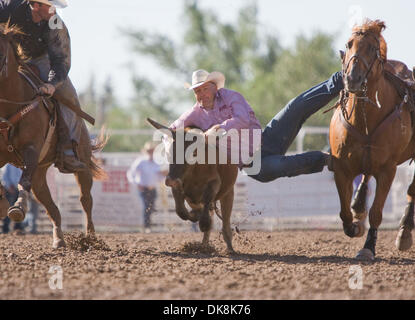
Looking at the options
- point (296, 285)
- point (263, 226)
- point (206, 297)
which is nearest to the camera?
point (206, 297)

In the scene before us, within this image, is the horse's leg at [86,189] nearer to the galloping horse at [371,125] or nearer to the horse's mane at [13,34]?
the horse's mane at [13,34]

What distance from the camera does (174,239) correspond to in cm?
1016

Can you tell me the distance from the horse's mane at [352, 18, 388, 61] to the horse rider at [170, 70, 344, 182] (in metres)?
1.03

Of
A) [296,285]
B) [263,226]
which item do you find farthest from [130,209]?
[296,285]

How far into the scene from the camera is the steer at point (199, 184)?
7000 millimetres

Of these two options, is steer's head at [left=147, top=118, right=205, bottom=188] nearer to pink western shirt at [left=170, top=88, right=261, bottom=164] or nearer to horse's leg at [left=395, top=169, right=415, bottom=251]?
pink western shirt at [left=170, top=88, right=261, bottom=164]

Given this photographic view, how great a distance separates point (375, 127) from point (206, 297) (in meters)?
2.83

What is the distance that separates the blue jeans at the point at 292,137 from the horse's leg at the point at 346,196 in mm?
543

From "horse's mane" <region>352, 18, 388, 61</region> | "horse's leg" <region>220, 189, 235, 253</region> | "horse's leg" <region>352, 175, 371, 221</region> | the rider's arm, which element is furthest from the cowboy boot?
"horse's mane" <region>352, 18, 388, 61</region>

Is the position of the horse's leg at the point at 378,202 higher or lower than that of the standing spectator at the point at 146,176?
lower

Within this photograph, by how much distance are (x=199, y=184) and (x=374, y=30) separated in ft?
7.01

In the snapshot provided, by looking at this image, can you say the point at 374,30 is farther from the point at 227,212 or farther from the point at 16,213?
the point at 16,213

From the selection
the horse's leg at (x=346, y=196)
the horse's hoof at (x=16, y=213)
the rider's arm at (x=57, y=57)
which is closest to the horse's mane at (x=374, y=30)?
the horse's leg at (x=346, y=196)
